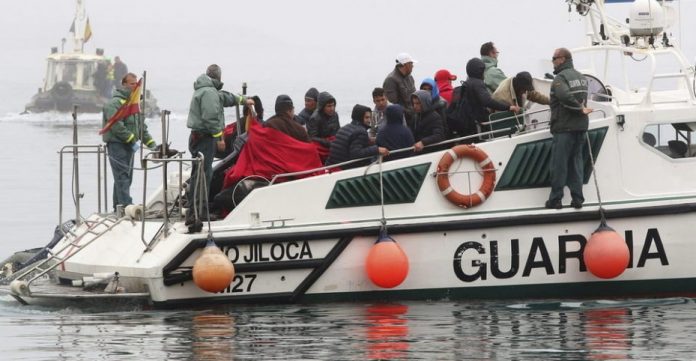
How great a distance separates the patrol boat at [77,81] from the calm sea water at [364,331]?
59044 millimetres

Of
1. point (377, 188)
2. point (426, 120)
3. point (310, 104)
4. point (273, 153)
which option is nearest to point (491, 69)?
point (426, 120)

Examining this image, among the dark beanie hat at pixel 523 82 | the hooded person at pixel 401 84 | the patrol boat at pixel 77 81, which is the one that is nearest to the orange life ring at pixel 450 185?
the dark beanie hat at pixel 523 82

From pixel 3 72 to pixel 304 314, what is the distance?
18461 cm

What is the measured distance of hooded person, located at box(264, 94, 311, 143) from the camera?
44.3 feet

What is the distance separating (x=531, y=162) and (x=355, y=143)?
1.58m

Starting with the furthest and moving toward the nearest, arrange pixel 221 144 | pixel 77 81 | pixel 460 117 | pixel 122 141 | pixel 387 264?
pixel 77 81 → pixel 122 141 → pixel 221 144 → pixel 460 117 → pixel 387 264

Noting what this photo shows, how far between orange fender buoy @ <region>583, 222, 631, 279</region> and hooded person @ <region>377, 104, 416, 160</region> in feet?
6.06

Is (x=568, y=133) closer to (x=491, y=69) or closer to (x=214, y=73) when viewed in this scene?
(x=491, y=69)

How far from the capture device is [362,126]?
44.3 ft

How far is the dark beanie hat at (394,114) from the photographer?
43.9ft

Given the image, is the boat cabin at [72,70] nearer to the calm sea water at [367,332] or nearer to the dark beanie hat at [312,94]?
the dark beanie hat at [312,94]

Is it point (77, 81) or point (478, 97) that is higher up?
point (77, 81)

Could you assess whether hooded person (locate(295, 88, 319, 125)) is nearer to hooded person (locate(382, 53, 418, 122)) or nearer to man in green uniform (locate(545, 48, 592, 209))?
hooded person (locate(382, 53, 418, 122))

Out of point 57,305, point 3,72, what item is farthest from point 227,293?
point 3,72
